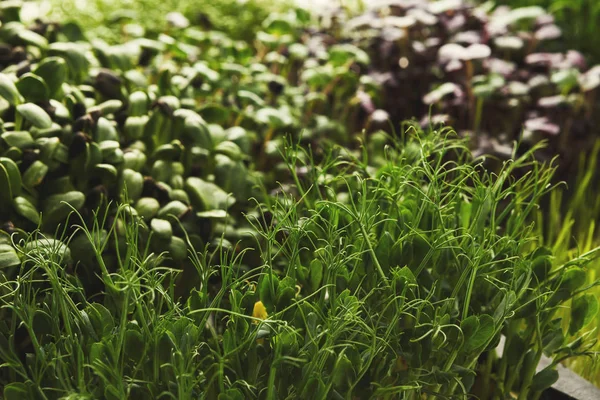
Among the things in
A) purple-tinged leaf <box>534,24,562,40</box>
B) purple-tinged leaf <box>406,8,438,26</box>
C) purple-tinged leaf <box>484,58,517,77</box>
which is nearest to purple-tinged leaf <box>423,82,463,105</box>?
purple-tinged leaf <box>484,58,517,77</box>

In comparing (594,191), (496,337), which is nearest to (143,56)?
(496,337)

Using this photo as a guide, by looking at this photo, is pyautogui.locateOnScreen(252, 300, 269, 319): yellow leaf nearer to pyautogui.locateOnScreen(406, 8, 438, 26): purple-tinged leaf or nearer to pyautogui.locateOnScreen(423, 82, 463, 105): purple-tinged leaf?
pyautogui.locateOnScreen(423, 82, 463, 105): purple-tinged leaf

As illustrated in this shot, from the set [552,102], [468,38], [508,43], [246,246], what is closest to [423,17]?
[468,38]

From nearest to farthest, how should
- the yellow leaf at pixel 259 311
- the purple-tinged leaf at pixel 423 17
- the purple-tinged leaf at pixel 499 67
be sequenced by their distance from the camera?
1. the yellow leaf at pixel 259 311
2. the purple-tinged leaf at pixel 499 67
3. the purple-tinged leaf at pixel 423 17

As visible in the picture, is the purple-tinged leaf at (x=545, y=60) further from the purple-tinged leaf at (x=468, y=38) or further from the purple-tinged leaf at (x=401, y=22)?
the purple-tinged leaf at (x=401, y=22)

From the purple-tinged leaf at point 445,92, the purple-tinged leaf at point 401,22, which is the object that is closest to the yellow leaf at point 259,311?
the purple-tinged leaf at point 445,92

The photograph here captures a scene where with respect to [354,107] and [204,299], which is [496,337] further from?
[354,107]

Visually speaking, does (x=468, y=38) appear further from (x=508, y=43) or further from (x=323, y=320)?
(x=323, y=320)

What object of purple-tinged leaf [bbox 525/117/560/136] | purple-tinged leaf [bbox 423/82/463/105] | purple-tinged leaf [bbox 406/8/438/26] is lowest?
purple-tinged leaf [bbox 525/117/560/136]
